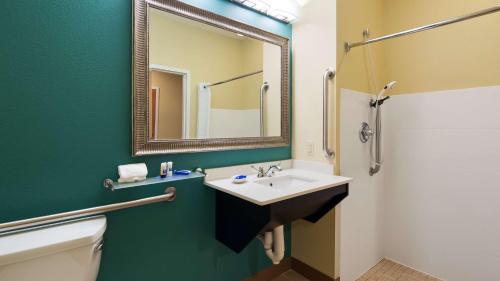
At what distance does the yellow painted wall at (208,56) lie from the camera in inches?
55.9

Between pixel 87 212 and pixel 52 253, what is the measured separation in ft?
0.64

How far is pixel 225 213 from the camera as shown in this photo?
59.9 inches

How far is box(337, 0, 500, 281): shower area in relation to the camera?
1.78 m

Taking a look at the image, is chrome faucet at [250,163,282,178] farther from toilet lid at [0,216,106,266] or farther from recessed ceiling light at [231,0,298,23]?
recessed ceiling light at [231,0,298,23]

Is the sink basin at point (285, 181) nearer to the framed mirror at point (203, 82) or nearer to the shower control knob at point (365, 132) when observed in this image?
the framed mirror at point (203, 82)

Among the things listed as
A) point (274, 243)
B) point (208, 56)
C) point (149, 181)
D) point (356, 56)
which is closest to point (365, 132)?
point (356, 56)

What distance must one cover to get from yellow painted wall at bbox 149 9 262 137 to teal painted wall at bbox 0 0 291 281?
194mm

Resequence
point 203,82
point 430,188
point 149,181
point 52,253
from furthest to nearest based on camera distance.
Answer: point 430,188, point 203,82, point 149,181, point 52,253

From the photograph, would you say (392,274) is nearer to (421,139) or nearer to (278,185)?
(421,139)

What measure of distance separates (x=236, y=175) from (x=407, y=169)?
1.60 metres

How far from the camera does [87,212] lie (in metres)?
1.08

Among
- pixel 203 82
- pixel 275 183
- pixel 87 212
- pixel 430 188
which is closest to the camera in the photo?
pixel 87 212

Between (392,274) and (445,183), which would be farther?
(392,274)

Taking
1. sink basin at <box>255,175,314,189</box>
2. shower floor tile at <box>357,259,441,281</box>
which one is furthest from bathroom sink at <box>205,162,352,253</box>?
shower floor tile at <box>357,259,441,281</box>
